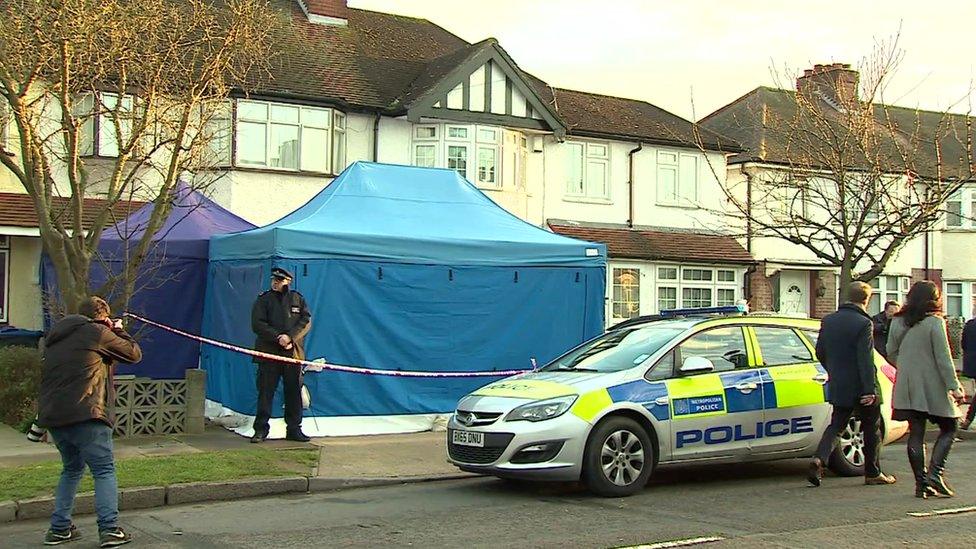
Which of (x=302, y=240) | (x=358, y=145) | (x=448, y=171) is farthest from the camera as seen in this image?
(x=358, y=145)

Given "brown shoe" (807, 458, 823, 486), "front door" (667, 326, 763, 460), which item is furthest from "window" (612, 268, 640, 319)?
"brown shoe" (807, 458, 823, 486)

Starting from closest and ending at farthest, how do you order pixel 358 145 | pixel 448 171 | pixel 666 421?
pixel 666 421
pixel 448 171
pixel 358 145

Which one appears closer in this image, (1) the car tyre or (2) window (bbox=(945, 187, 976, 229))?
(1) the car tyre

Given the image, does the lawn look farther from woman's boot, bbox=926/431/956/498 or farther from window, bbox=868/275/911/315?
window, bbox=868/275/911/315

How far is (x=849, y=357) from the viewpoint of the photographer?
9.53 metres

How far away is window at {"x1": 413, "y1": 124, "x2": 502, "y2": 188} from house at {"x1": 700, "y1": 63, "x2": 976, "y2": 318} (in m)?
6.14

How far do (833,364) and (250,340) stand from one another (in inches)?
284

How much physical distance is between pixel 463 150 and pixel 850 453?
14461 mm

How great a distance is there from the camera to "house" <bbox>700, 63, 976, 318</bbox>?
89.1 ft

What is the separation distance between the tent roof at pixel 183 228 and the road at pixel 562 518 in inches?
245

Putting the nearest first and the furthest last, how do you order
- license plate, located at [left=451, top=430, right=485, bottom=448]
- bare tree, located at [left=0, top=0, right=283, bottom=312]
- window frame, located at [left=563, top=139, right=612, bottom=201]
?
1. license plate, located at [left=451, top=430, right=485, bottom=448]
2. bare tree, located at [left=0, top=0, right=283, bottom=312]
3. window frame, located at [left=563, top=139, right=612, bottom=201]

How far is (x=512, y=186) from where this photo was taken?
80.0 feet

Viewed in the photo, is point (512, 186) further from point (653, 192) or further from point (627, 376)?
point (627, 376)

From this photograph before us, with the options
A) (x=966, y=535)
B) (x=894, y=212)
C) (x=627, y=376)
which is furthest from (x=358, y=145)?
(x=966, y=535)
